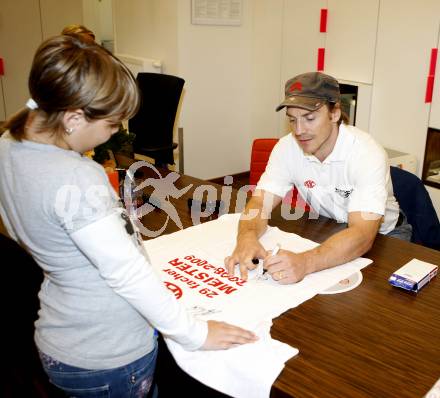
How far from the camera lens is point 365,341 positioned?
1.07 metres

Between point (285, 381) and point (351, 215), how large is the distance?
0.80 metres

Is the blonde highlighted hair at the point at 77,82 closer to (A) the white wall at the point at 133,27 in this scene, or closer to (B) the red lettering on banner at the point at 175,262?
(B) the red lettering on banner at the point at 175,262

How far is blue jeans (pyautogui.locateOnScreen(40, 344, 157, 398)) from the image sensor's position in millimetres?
1030

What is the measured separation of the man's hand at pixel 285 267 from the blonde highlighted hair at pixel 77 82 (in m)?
0.63

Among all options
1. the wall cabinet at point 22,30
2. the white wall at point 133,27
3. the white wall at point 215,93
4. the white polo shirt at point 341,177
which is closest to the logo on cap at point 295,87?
the white polo shirt at point 341,177

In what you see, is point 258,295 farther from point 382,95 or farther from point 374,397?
point 382,95

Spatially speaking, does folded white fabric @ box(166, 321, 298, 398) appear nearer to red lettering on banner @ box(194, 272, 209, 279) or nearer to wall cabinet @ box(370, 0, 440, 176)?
red lettering on banner @ box(194, 272, 209, 279)

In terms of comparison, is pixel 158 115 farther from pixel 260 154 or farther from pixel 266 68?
pixel 266 68

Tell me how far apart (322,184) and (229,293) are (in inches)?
31.1

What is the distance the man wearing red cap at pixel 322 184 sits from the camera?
1417 millimetres

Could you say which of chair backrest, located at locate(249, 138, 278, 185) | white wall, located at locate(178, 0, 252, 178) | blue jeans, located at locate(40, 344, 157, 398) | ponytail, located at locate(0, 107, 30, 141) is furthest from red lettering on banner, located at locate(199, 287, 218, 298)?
white wall, located at locate(178, 0, 252, 178)

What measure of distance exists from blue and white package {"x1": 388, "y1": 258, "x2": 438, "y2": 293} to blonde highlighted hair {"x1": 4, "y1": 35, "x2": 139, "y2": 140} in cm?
84

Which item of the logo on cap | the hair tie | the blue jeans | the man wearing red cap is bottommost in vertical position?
the blue jeans

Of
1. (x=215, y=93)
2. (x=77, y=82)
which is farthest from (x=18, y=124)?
(x=215, y=93)
